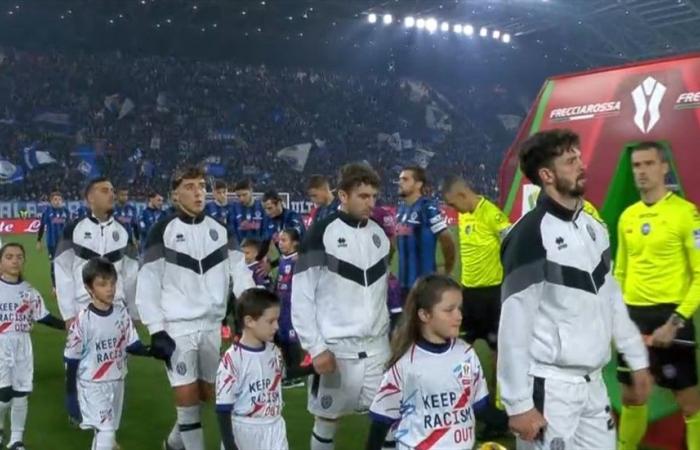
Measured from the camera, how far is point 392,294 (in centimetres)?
517

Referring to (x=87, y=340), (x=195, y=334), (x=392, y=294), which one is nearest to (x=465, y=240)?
(x=392, y=294)

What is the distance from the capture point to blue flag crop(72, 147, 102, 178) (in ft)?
108

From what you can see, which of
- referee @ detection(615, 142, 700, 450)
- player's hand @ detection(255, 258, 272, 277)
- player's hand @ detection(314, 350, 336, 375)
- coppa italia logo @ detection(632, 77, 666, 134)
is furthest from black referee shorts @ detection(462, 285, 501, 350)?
player's hand @ detection(255, 258, 272, 277)

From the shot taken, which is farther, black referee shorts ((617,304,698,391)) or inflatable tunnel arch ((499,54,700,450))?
inflatable tunnel arch ((499,54,700,450))

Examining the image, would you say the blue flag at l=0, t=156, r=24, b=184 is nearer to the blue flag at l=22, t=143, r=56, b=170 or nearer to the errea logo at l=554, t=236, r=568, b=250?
the blue flag at l=22, t=143, r=56, b=170

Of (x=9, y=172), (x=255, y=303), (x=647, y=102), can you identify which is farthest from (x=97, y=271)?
(x=9, y=172)

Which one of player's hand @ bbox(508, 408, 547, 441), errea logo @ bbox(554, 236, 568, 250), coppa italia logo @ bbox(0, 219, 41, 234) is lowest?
coppa italia logo @ bbox(0, 219, 41, 234)

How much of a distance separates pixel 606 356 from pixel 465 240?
3585 millimetres

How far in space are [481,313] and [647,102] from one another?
2298mm

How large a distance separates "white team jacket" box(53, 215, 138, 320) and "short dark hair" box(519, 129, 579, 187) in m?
4.26

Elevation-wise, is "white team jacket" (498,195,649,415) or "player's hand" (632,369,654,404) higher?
"white team jacket" (498,195,649,415)

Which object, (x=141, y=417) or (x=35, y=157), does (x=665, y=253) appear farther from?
(x=35, y=157)

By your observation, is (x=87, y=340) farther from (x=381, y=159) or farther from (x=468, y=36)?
(x=468, y=36)

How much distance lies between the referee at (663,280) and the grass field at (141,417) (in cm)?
144
